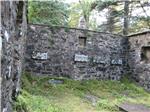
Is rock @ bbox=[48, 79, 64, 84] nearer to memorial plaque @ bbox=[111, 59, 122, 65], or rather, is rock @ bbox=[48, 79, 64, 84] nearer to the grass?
the grass

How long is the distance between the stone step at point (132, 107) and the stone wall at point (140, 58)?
232 cm

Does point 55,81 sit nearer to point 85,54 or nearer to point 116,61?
point 85,54

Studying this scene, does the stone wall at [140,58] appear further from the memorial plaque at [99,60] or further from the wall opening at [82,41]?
the wall opening at [82,41]

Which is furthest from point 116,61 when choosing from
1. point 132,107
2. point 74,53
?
point 132,107

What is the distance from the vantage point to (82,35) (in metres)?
8.29

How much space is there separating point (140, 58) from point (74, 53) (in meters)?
2.13

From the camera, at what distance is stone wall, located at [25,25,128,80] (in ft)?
25.2

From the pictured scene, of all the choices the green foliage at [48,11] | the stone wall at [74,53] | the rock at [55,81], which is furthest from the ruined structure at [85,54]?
the green foliage at [48,11]

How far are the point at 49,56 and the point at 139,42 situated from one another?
2910mm

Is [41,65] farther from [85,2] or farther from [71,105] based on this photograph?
[85,2]

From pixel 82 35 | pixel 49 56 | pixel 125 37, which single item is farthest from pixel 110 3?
pixel 49 56

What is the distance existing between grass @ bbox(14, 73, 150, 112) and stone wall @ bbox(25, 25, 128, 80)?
314 millimetres

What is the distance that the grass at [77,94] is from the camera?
5344 mm

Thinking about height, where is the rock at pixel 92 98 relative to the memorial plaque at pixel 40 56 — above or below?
below
